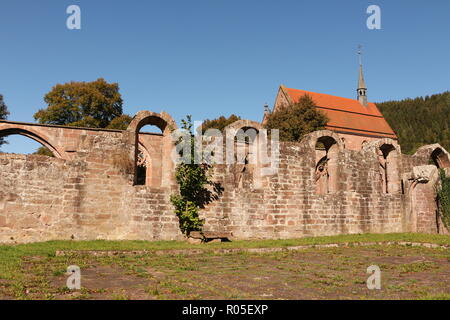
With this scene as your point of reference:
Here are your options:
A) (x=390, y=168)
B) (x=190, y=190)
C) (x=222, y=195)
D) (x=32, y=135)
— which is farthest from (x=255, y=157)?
(x=32, y=135)

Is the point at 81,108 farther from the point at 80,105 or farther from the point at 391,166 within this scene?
the point at 391,166

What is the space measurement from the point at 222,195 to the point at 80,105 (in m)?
24.1

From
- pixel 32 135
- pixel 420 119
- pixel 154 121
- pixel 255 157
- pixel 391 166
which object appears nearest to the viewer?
pixel 154 121

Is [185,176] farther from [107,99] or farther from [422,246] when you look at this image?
[107,99]

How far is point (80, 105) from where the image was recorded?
34.2 m

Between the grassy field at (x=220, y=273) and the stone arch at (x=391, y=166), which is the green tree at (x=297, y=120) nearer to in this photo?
the stone arch at (x=391, y=166)

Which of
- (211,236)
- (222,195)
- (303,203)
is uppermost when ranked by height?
(222,195)

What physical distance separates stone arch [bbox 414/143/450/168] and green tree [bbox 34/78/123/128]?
83.7 ft

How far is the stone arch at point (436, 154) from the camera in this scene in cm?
1995

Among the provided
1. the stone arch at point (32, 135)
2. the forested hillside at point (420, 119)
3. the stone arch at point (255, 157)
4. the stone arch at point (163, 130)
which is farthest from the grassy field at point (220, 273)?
the forested hillside at point (420, 119)

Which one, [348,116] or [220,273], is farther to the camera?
[348,116]

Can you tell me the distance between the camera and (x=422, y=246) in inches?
507
